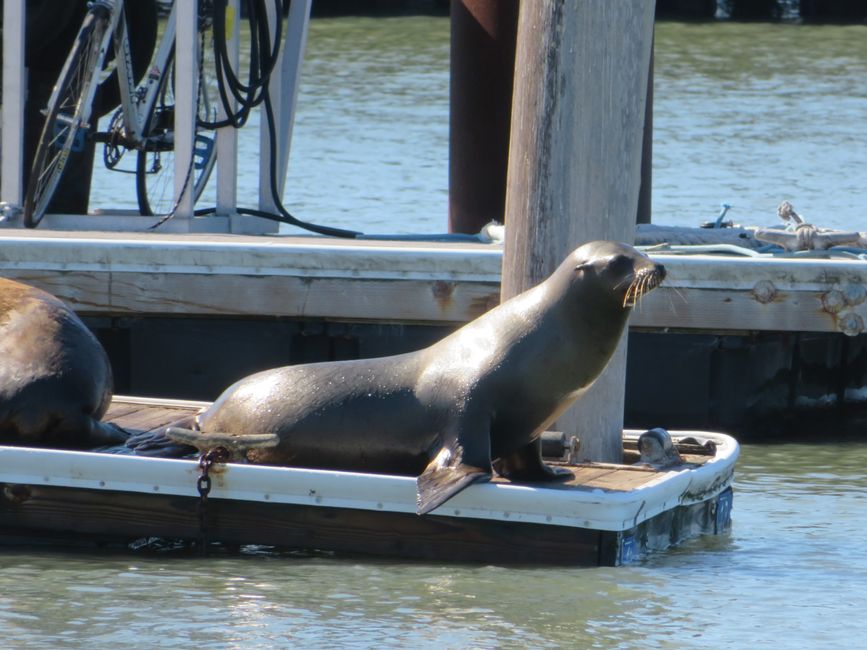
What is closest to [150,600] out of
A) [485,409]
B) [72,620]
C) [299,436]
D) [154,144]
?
[72,620]

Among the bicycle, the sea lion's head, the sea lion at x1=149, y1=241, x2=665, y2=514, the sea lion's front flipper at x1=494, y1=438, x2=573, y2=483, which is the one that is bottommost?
the sea lion's front flipper at x1=494, y1=438, x2=573, y2=483

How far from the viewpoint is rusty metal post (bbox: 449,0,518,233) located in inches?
361

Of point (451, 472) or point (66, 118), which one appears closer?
→ point (451, 472)

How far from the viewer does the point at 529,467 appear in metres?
5.73

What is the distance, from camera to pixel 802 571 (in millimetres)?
5746

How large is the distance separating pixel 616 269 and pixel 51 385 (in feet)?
5.99

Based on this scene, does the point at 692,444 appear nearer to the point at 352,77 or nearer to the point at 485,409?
the point at 485,409

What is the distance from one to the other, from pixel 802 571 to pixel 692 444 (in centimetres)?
83

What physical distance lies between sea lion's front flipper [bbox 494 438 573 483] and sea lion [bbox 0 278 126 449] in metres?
1.29

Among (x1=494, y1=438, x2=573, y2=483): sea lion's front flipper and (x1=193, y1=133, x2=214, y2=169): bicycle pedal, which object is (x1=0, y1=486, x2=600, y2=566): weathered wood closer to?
(x1=494, y1=438, x2=573, y2=483): sea lion's front flipper

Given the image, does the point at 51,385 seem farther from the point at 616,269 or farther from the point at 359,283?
the point at 359,283

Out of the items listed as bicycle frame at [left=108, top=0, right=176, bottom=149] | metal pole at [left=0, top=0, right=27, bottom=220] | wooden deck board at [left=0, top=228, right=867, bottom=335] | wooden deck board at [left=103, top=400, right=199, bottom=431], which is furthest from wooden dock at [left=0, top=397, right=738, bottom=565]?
bicycle frame at [left=108, top=0, right=176, bottom=149]

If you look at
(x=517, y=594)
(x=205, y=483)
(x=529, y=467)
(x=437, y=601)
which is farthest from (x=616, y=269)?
(x=205, y=483)

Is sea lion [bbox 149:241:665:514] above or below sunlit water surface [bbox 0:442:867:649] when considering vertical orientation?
above
